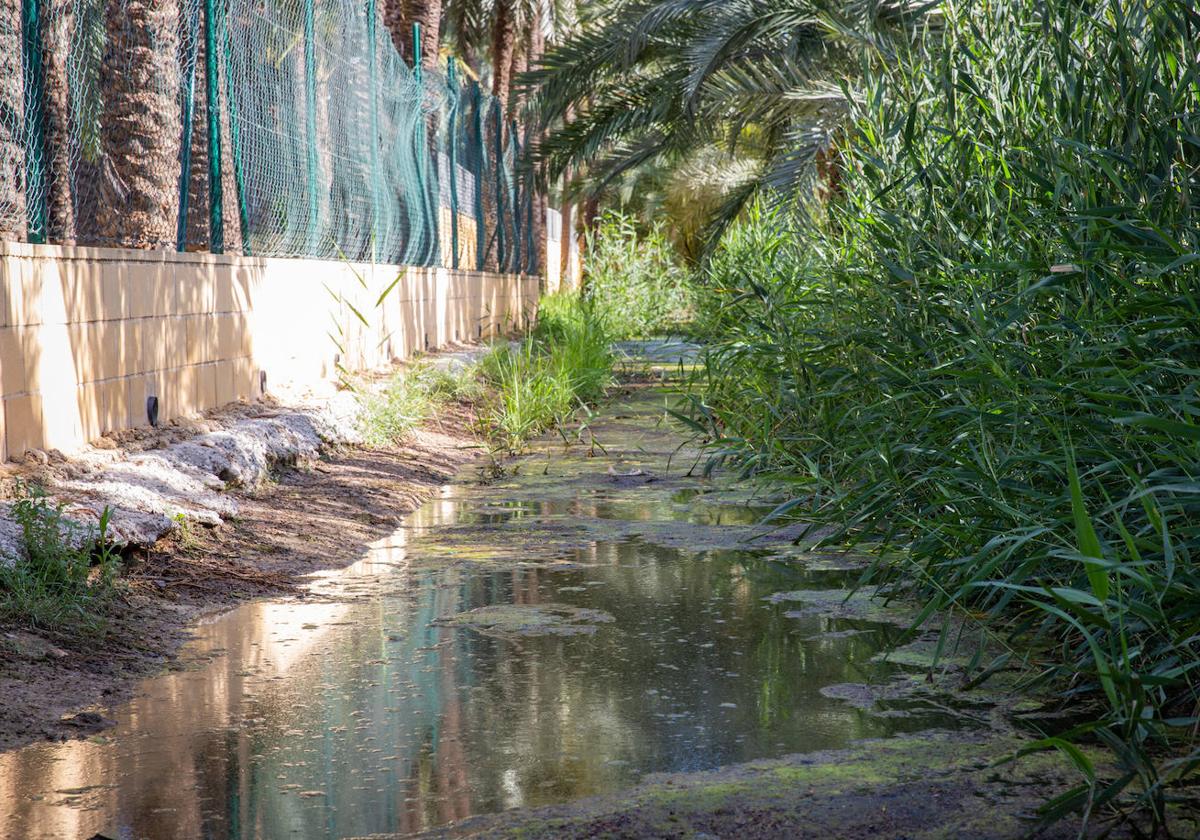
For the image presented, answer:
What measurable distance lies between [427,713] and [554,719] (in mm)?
280

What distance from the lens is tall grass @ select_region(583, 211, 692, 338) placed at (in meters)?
16.0

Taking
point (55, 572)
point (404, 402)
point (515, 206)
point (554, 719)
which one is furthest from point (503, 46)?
point (554, 719)

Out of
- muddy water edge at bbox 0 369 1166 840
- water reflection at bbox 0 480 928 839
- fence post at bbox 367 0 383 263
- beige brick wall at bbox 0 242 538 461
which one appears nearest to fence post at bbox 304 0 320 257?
beige brick wall at bbox 0 242 538 461

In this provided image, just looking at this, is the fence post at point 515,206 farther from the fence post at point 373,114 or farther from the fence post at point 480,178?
the fence post at point 373,114

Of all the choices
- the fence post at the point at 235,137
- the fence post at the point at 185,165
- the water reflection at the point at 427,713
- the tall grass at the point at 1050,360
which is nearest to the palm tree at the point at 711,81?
the fence post at the point at 235,137

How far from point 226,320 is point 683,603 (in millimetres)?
3281

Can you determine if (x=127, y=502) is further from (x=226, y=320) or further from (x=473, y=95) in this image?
(x=473, y=95)

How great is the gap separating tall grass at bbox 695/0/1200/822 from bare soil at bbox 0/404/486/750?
5.67 feet

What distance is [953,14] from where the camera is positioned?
4668 mm

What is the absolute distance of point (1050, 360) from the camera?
350 cm

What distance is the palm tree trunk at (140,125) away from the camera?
5887mm

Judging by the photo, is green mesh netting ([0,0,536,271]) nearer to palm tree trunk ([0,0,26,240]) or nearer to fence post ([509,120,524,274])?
palm tree trunk ([0,0,26,240])

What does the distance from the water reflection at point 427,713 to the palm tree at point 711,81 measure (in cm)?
606

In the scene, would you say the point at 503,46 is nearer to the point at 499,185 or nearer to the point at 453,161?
the point at 499,185
